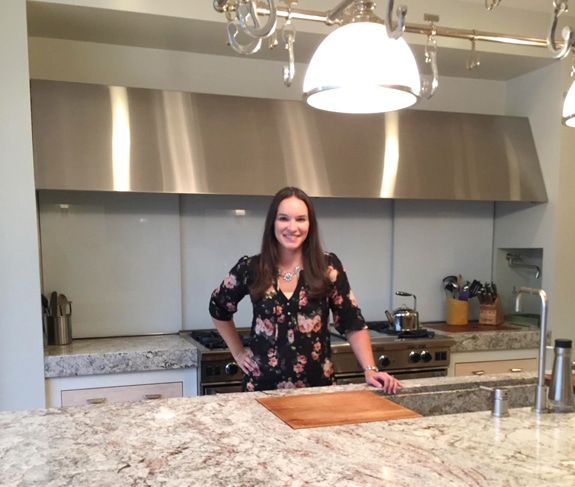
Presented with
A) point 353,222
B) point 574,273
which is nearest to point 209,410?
point 353,222

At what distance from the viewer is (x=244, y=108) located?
2.84m

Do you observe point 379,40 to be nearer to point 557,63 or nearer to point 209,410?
point 209,410

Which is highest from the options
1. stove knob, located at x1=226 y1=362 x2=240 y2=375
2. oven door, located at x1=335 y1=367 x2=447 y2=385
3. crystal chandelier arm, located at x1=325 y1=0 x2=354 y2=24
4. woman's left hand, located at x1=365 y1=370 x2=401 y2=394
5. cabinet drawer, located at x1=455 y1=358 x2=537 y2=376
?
crystal chandelier arm, located at x1=325 y1=0 x2=354 y2=24

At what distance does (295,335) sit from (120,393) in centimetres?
95

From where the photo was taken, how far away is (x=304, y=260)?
2.09 meters

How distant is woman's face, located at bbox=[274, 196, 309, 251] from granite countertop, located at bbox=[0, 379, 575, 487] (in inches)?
29.0

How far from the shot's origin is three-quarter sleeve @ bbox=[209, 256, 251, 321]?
84.2 inches

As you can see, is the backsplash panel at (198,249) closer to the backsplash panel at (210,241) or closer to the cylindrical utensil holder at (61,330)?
the backsplash panel at (210,241)

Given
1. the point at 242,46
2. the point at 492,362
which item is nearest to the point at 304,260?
the point at 242,46

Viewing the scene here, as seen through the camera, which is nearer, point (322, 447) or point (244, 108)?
point (322, 447)

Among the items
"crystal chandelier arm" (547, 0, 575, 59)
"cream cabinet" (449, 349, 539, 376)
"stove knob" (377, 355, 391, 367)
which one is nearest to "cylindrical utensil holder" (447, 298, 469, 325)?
"cream cabinet" (449, 349, 539, 376)

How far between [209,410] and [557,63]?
9.47 ft

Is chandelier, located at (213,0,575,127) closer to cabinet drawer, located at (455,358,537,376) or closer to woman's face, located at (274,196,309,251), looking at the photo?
woman's face, located at (274,196,309,251)

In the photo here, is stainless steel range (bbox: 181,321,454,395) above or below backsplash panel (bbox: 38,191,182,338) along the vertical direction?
below
